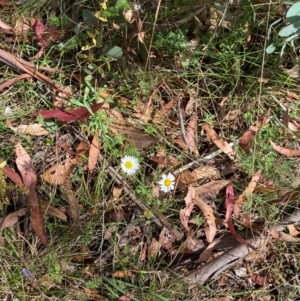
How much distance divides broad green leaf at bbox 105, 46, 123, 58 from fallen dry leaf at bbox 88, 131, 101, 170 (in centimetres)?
30

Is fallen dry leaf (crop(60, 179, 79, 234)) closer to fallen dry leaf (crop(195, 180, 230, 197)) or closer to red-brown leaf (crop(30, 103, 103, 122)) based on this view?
red-brown leaf (crop(30, 103, 103, 122))

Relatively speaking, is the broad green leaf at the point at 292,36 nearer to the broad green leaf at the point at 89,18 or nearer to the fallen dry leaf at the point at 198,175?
the fallen dry leaf at the point at 198,175

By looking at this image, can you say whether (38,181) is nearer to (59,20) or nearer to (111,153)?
(111,153)

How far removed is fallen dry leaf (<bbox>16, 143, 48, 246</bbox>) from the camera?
1759 mm

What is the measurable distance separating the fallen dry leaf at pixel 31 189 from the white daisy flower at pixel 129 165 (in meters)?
0.33

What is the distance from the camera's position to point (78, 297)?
70.2 inches

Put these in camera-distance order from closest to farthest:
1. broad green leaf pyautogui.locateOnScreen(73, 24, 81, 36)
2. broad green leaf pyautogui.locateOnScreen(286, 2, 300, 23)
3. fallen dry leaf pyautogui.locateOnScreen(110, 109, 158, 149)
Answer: broad green leaf pyautogui.locateOnScreen(286, 2, 300, 23) → broad green leaf pyautogui.locateOnScreen(73, 24, 81, 36) → fallen dry leaf pyautogui.locateOnScreen(110, 109, 158, 149)

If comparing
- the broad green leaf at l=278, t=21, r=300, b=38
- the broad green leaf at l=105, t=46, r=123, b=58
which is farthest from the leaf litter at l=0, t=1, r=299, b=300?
the broad green leaf at l=278, t=21, r=300, b=38

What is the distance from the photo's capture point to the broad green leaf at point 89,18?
5.59 feet

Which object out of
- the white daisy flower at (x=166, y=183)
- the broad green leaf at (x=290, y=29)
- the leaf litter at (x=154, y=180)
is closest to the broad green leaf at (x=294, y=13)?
the broad green leaf at (x=290, y=29)

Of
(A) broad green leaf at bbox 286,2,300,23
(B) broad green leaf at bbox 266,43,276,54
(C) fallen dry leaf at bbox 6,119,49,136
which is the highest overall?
(A) broad green leaf at bbox 286,2,300,23

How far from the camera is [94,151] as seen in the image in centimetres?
182

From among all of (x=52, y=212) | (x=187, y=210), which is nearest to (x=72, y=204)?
(x=52, y=212)

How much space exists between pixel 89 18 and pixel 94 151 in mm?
480
